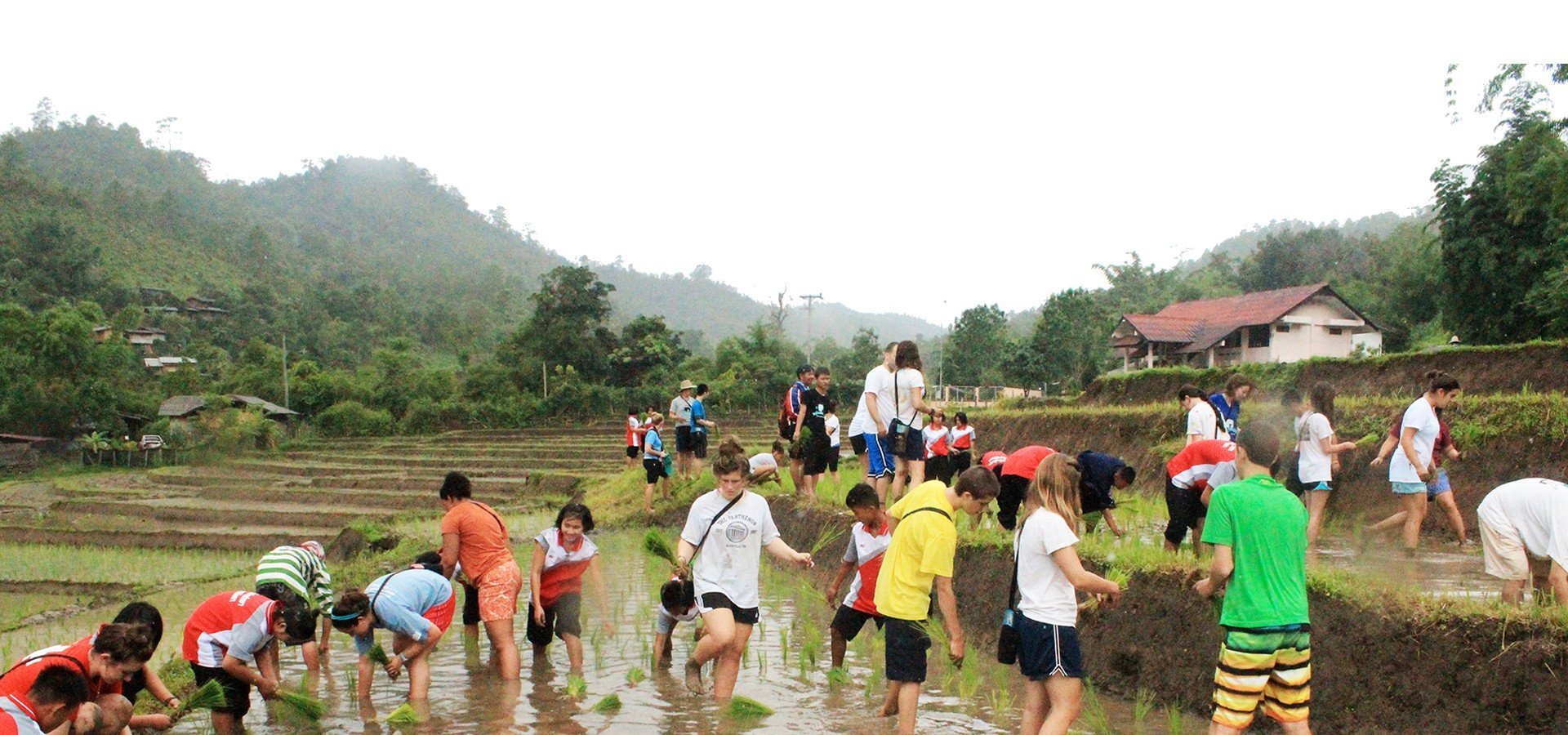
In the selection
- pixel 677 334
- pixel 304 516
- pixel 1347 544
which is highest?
pixel 677 334

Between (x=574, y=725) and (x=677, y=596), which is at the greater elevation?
(x=677, y=596)

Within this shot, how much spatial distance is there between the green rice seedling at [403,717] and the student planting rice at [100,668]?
4.90ft

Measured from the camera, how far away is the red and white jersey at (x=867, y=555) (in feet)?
21.3

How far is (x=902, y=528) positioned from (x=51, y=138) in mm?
146256

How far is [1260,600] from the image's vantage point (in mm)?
4383

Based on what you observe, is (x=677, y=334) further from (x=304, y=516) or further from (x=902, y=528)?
(x=902, y=528)

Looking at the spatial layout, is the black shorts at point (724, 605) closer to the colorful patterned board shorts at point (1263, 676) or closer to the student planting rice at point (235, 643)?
the student planting rice at point (235, 643)

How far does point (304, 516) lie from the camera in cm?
2550

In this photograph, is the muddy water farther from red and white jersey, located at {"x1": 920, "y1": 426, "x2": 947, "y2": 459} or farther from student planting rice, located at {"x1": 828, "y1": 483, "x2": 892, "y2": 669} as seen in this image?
red and white jersey, located at {"x1": 920, "y1": 426, "x2": 947, "y2": 459}

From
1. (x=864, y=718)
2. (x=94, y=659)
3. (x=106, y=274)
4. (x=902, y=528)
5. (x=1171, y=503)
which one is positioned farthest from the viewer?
(x=106, y=274)

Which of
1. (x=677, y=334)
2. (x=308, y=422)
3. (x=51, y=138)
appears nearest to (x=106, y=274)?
(x=308, y=422)

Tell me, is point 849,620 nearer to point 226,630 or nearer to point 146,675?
point 226,630

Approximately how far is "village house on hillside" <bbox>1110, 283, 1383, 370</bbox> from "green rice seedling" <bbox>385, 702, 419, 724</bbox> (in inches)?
1506

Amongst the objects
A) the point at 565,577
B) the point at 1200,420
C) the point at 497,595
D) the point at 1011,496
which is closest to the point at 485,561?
the point at 497,595
